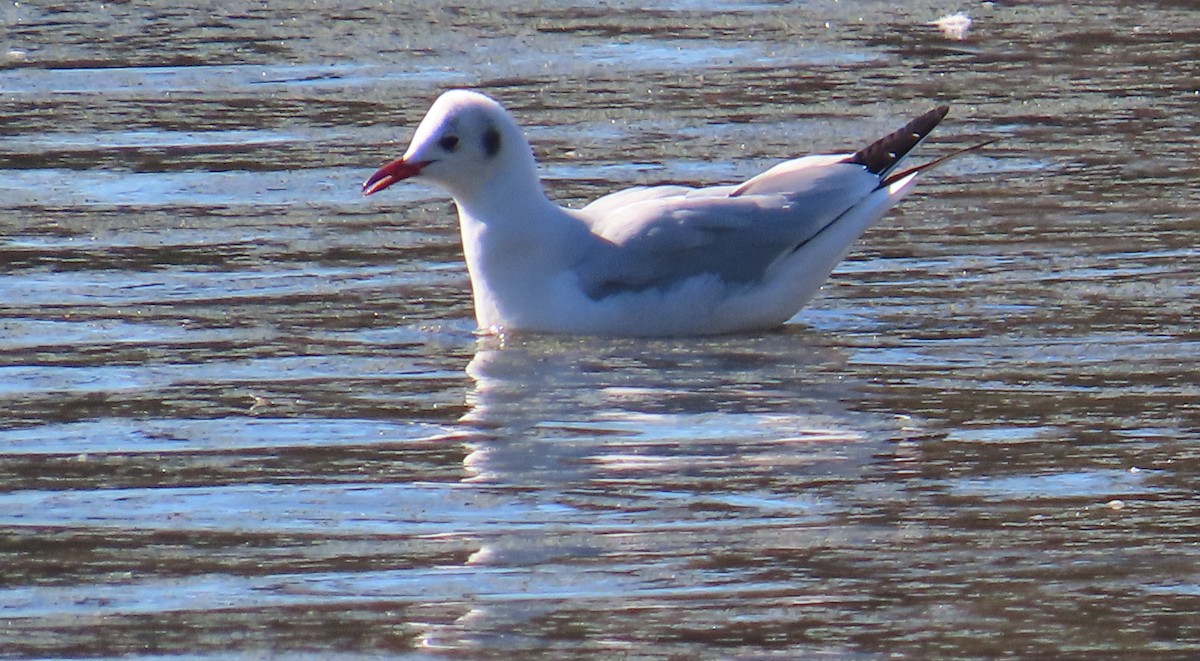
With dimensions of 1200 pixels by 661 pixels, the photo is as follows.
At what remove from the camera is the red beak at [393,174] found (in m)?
6.86

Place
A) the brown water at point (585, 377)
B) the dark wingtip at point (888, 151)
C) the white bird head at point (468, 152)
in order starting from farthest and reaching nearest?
the dark wingtip at point (888, 151) < the white bird head at point (468, 152) < the brown water at point (585, 377)

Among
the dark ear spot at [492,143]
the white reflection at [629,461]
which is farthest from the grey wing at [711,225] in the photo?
the dark ear spot at [492,143]

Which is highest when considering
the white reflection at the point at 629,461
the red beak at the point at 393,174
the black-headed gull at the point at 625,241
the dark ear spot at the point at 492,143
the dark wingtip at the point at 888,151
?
the dark ear spot at the point at 492,143

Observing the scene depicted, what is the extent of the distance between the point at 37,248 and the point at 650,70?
343cm

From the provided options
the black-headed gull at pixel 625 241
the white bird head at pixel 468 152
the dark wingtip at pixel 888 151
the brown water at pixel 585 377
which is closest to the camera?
the brown water at pixel 585 377

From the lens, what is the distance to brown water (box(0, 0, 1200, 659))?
179 inches

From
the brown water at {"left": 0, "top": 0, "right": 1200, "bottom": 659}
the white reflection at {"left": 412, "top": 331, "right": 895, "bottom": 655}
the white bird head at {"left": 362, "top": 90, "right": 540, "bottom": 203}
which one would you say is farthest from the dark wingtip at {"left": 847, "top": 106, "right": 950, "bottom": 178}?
the white bird head at {"left": 362, "top": 90, "right": 540, "bottom": 203}

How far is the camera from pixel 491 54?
10516mm

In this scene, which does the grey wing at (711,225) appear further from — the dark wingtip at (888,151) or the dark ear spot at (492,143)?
the dark ear spot at (492,143)

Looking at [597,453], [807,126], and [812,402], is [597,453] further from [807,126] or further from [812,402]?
[807,126]

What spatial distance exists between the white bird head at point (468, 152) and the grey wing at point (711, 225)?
0.27 m

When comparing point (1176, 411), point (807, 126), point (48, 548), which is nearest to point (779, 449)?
point (1176, 411)

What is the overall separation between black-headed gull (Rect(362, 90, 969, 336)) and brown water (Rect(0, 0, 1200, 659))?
13 cm

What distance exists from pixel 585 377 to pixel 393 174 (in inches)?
38.5
